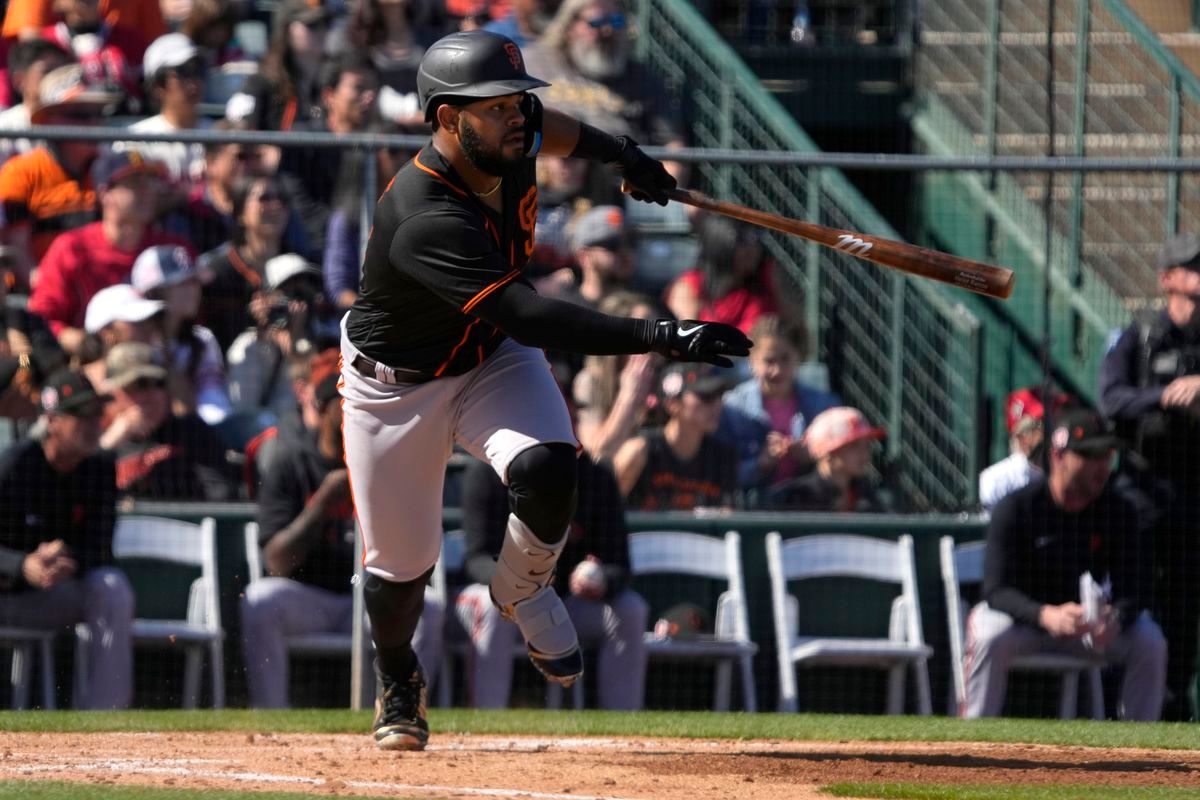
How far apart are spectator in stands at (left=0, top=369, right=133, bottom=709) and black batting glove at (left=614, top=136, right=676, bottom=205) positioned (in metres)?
2.99

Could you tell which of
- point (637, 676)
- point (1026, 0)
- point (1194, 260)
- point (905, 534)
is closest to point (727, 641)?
point (637, 676)

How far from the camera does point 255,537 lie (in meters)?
7.84

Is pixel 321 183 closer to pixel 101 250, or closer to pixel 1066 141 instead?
pixel 101 250

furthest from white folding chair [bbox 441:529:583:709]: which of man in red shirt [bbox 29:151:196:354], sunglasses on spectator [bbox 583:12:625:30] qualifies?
sunglasses on spectator [bbox 583:12:625:30]

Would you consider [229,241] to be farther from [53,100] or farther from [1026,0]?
[1026,0]

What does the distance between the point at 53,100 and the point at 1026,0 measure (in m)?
6.20

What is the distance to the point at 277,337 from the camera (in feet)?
26.0

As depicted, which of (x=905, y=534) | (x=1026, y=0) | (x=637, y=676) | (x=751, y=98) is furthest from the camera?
(x=1026, y=0)

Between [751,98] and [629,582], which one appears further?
[751,98]

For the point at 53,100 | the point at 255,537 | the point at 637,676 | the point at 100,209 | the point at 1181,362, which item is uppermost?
the point at 53,100

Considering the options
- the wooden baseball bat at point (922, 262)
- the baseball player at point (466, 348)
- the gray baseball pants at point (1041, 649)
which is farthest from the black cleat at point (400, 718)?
the gray baseball pants at point (1041, 649)

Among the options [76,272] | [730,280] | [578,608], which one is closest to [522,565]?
[578,608]

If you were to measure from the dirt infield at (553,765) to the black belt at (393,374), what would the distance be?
1.04 m

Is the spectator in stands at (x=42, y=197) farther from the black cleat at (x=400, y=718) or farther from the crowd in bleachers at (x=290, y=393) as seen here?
the black cleat at (x=400, y=718)
